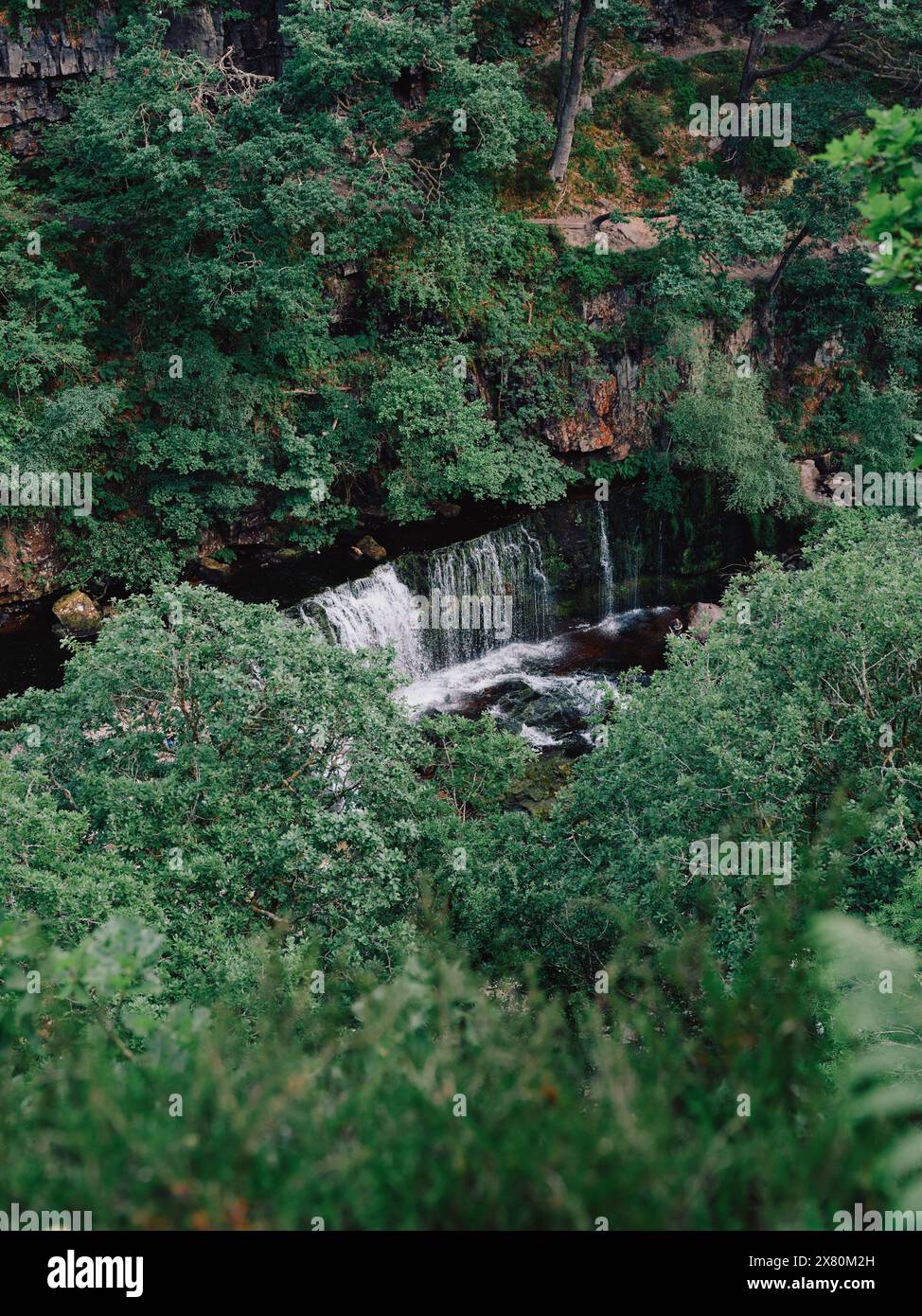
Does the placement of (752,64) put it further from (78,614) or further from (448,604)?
(78,614)

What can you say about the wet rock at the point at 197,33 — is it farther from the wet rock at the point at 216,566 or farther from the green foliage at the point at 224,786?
the green foliage at the point at 224,786

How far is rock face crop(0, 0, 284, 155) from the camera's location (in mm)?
21031

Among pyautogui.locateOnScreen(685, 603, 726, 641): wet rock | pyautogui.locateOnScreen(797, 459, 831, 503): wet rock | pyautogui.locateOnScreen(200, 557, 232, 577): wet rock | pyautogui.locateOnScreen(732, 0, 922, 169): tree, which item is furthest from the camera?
pyautogui.locateOnScreen(797, 459, 831, 503): wet rock

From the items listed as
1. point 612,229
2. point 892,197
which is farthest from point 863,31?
point 892,197

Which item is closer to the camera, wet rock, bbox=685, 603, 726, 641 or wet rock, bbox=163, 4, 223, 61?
wet rock, bbox=163, 4, 223, 61

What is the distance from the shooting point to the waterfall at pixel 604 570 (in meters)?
23.2

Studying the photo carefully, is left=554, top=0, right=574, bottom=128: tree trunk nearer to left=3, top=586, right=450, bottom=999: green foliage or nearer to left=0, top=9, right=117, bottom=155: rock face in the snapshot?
left=0, top=9, right=117, bottom=155: rock face

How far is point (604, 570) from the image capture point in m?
23.5

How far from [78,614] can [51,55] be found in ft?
41.5

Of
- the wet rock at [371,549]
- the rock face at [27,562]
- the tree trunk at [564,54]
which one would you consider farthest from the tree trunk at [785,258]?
the rock face at [27,562]

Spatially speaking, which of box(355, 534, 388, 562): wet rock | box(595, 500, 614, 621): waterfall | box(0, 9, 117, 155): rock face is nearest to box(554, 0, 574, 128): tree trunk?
box(595, 500, 614, 621): waterfall

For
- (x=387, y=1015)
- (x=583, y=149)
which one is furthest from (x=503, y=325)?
(x=387, y=1015)

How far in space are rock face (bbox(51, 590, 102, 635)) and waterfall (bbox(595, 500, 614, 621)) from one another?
37.8 feet
